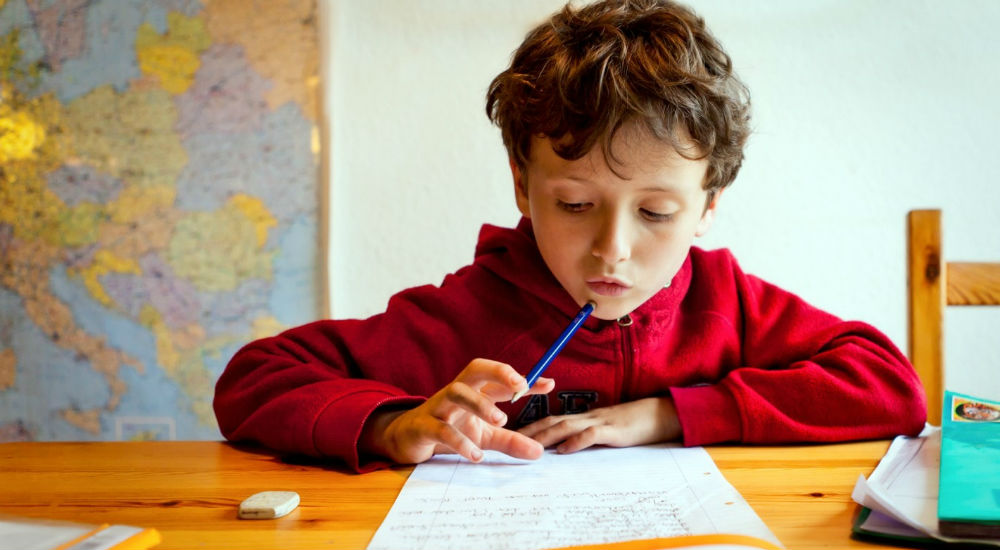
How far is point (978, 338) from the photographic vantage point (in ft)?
5.73

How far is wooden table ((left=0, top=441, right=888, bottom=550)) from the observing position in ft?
1.80

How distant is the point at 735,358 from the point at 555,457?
319 mm

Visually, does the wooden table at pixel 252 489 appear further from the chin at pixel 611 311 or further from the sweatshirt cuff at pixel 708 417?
the chin at pixel 611 311

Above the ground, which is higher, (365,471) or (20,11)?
(20,11)

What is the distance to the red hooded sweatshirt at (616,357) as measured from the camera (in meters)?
0.82

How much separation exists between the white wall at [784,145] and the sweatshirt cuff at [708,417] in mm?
1012

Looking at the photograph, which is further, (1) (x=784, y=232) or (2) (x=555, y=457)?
(1) (x=784, y=232)

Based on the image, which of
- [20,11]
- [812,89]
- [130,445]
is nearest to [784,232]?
[812,89]

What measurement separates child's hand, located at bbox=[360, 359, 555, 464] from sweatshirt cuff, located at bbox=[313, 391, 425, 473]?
23 mm

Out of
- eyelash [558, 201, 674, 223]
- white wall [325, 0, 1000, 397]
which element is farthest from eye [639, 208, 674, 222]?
white wall [325, 0, 1000, 397]

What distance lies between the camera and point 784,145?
1.77 metres

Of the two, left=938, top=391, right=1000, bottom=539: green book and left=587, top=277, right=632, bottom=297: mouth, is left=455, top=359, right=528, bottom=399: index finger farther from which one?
left=938, top=391, right=1000, bottom=539: green book

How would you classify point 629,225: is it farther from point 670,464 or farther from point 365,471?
point 365,471

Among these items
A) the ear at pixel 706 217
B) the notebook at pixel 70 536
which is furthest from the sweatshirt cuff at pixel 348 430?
the ear at pixel 706 217
